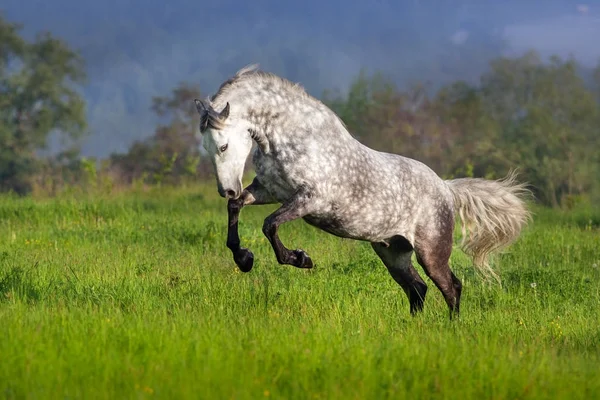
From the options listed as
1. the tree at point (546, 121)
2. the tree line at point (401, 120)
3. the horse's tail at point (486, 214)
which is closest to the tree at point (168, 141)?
the tree line at point (401, 120)

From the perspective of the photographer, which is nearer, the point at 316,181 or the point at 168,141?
the point at 316,181

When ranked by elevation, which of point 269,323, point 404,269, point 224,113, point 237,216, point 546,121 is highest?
point 546,121

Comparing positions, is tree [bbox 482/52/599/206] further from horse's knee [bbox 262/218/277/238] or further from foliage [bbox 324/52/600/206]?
horse's knee [bbox 262/218/277/238]

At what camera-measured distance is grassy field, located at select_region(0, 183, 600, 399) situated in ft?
16.6

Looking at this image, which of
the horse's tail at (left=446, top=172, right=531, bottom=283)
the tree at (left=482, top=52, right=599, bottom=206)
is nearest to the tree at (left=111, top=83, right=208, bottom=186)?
the tree at (left=482, top=52, right=599, bottom=206)

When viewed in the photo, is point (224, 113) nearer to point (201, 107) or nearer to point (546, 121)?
point (201, 107)

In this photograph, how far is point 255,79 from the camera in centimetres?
771

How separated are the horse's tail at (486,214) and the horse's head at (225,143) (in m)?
3.30

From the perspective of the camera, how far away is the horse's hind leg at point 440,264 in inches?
352

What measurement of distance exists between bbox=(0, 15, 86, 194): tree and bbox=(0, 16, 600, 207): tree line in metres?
0.05

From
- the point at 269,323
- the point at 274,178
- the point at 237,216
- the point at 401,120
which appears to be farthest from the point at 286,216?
the point at 401,120

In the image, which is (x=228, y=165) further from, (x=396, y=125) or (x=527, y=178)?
(x=396, y=125)

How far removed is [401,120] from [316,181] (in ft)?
99.4

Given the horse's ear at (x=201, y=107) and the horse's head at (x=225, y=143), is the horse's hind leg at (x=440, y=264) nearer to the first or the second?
the horse's head at (x=225, y=143)
